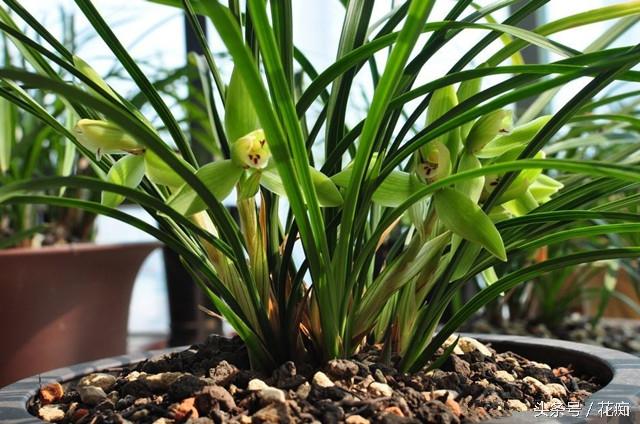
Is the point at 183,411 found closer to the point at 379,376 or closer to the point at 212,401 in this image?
the point at 212,401

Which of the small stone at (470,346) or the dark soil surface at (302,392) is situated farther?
the small stone at (470,346)

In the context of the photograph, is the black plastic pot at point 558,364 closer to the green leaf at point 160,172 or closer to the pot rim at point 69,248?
the green leaf at point 160,172

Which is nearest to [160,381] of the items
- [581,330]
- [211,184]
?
[211,184]

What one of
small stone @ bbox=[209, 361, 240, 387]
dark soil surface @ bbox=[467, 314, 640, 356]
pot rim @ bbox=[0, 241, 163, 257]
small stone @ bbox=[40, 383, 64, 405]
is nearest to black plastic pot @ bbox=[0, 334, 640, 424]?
small stone @ bbox=[40, 383, 64, 405]

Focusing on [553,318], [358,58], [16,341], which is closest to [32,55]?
[358,58]

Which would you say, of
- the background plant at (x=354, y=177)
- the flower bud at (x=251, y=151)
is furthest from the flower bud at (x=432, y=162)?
the flower bud at (x=251, y=151)
